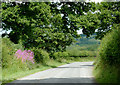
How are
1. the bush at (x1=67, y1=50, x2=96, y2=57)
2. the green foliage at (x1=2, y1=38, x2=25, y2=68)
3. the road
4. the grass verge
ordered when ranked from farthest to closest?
the bush at (x1=67, y1=50, x2=96, y2=57) < the green foliage at (x1=2, y1=38, x2=25, y2=68) < the road < the grass verge

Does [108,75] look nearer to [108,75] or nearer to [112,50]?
[108,75]

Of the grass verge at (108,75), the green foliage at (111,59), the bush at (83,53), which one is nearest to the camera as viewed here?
the grass verge at (108,75)

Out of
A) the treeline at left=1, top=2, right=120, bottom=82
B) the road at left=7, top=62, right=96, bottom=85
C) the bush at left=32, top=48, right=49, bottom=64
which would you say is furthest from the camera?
the bush at left=32, top=48, right=49, bottom=64

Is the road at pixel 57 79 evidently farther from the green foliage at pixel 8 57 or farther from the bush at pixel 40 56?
the bush at pixel 40 56

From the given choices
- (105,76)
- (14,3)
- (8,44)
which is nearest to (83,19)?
(14,3)

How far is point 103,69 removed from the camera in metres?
17.4

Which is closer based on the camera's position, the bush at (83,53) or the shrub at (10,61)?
the shrub at (10,61)

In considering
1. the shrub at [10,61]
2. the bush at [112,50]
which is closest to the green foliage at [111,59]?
the bush at [112,50]

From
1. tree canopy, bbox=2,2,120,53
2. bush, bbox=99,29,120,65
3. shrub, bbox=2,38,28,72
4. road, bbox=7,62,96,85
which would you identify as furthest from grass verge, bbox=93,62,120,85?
tree canopy, bbox=2,2,120,53

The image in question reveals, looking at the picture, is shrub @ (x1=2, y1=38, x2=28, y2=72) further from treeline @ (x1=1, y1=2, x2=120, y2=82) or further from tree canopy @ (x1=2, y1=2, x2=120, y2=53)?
tree canopy @ (x1=2, y1=2, x2=120, y2=53)

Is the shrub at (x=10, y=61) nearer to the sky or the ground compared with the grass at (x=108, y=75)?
nearer to the sky

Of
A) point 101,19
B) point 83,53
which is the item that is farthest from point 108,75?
point 83,53

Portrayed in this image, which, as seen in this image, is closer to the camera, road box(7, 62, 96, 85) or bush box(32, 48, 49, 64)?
road box(7, 62, 96, 85)

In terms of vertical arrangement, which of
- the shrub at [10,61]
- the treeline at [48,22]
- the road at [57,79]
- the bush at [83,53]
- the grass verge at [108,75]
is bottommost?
the road at [57,79]
